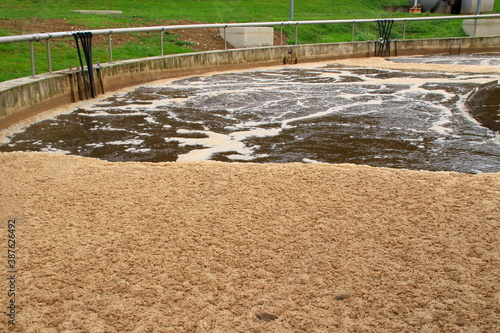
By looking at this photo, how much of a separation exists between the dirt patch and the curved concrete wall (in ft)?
12.0

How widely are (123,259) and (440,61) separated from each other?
Answer: 17.3m

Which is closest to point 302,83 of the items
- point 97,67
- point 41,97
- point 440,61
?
point 97,67

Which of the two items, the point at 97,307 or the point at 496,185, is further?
the point at 496,185

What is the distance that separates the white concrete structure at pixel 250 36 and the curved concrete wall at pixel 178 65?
1.24 meters

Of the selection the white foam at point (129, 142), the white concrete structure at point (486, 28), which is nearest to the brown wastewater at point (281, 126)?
the white foam at point (129, 142)

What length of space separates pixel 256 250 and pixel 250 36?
14.9 metres

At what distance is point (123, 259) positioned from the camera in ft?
11.4

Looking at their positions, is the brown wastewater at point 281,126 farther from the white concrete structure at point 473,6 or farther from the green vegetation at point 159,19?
the white concrete structure at point 473,6

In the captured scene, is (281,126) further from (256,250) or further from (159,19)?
(159,19)

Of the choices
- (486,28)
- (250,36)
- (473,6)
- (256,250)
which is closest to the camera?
(256,250)

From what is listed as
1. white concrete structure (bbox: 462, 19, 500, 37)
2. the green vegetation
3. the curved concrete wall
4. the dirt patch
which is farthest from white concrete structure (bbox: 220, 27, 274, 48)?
the dirt patch

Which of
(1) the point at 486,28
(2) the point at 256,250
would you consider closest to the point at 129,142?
(2) the point at 256,250

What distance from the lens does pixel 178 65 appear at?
13.8 m

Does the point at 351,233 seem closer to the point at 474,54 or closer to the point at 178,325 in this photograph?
the point at 178,325
